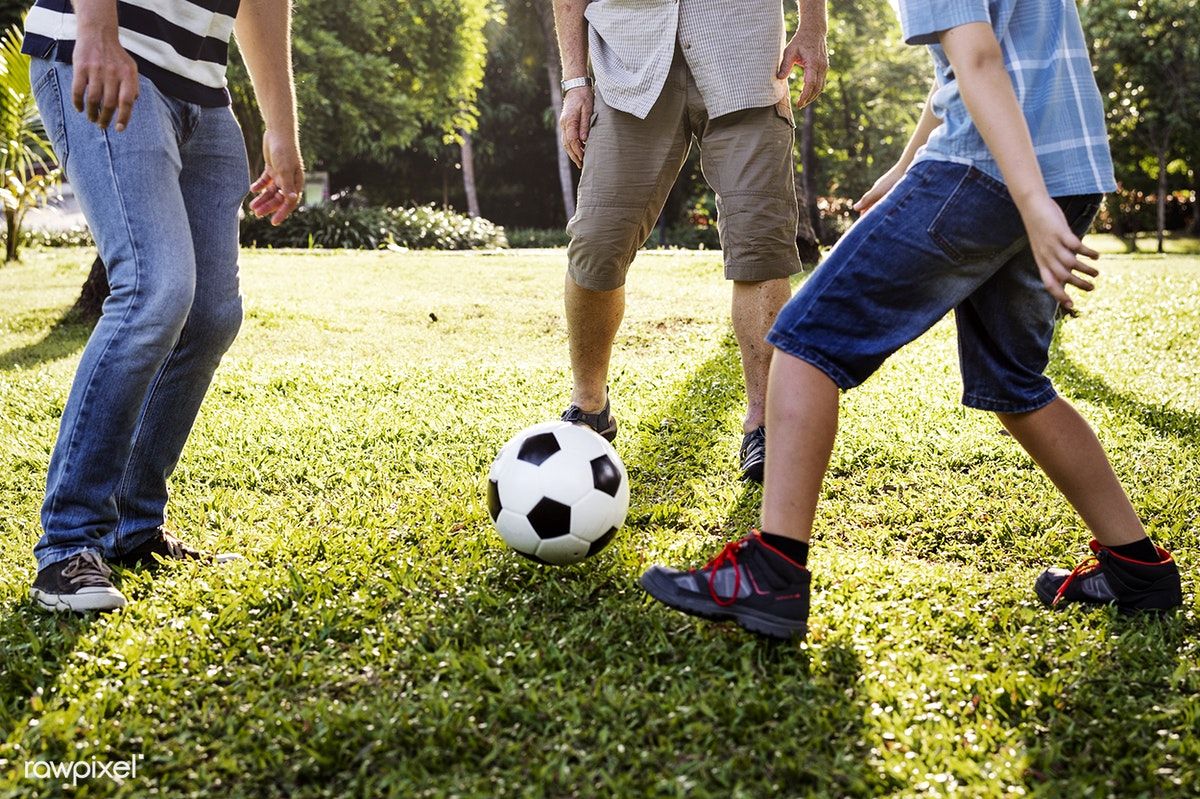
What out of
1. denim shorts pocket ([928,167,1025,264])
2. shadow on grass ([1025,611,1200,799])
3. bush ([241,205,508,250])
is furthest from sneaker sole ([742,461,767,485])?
bush ([241,205,508,250])

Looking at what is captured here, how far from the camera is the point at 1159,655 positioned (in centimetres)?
239

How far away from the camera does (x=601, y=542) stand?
284cm

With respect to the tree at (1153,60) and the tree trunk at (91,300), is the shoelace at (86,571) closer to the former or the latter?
the tree trunk at (91,300)

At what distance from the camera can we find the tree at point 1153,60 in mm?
24938

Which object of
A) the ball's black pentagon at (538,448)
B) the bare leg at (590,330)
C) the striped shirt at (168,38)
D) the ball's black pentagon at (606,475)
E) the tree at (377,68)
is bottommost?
the ball's black pentagon at (606,475)

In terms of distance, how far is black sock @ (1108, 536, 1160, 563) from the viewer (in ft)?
8.45

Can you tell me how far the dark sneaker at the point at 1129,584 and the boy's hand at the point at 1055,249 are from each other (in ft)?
2.74

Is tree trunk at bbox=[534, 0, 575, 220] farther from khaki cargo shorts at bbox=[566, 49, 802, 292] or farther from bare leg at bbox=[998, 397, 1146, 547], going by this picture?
bare leg at bbox=[998, 397, 1146, 547]

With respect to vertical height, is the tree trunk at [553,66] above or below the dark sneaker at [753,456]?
above

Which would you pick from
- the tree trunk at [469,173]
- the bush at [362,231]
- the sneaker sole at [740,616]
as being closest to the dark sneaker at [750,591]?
the sneaker sole at [740,616]

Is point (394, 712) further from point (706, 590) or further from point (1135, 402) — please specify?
point (1135, 402)

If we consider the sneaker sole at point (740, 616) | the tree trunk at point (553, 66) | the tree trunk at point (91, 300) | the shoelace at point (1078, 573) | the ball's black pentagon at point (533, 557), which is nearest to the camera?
the sneaker sole at point (740, 616)

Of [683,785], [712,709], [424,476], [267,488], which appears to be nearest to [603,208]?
[424,476]

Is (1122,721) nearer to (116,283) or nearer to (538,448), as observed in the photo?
(538,448)
